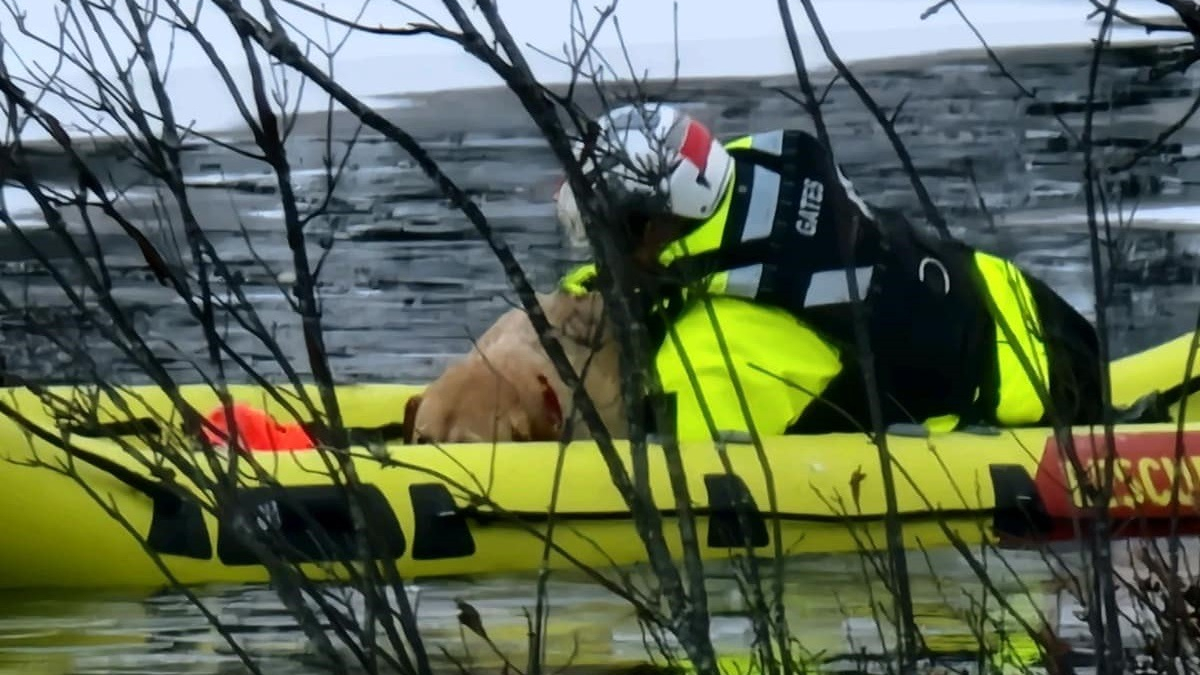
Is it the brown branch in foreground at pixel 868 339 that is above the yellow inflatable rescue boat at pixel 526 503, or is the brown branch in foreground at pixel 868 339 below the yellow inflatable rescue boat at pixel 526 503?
above

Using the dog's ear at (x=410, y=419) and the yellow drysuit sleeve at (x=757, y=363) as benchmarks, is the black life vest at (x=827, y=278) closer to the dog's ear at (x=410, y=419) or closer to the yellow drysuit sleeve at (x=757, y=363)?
the yellow drysuit sleeve at (x=757, y=363)

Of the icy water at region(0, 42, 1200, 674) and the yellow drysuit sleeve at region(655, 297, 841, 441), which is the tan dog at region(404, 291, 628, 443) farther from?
the icy water at region(0, 42, 1200, 674)

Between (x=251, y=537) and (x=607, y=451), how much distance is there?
30cm

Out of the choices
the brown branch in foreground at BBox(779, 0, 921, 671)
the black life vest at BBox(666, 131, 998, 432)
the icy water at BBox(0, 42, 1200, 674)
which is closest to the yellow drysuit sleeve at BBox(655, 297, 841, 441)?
the black life vest at BBox(666, 131, 998, 432)

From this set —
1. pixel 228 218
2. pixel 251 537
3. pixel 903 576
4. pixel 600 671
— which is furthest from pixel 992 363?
pixel 228 218

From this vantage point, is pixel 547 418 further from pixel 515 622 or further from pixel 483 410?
pixel 515 622

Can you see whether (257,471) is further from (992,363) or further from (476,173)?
(476,173)

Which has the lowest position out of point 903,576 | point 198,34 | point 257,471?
point 903,576

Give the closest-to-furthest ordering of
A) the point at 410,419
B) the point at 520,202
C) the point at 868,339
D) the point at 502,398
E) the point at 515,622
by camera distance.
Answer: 1. the point at 868,339
2. the point at 515,622
3. the point at 502,398
4. the point at 410,419
5. the point at 520,202

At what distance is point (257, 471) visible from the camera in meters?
1.66

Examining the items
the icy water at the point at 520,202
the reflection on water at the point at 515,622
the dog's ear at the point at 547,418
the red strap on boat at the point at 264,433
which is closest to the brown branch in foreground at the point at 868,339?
the reflection on water at the point at 515,622

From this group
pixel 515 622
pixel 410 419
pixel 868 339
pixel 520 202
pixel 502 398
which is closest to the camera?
pixel 868 339

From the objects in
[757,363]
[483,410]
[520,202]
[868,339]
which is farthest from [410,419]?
[520,202]

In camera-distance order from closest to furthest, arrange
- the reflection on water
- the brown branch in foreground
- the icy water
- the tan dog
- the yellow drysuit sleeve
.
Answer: the brown branch in foreground
the reflection on water
the yellow drysuit sleeve
the tan dog
the icy water
